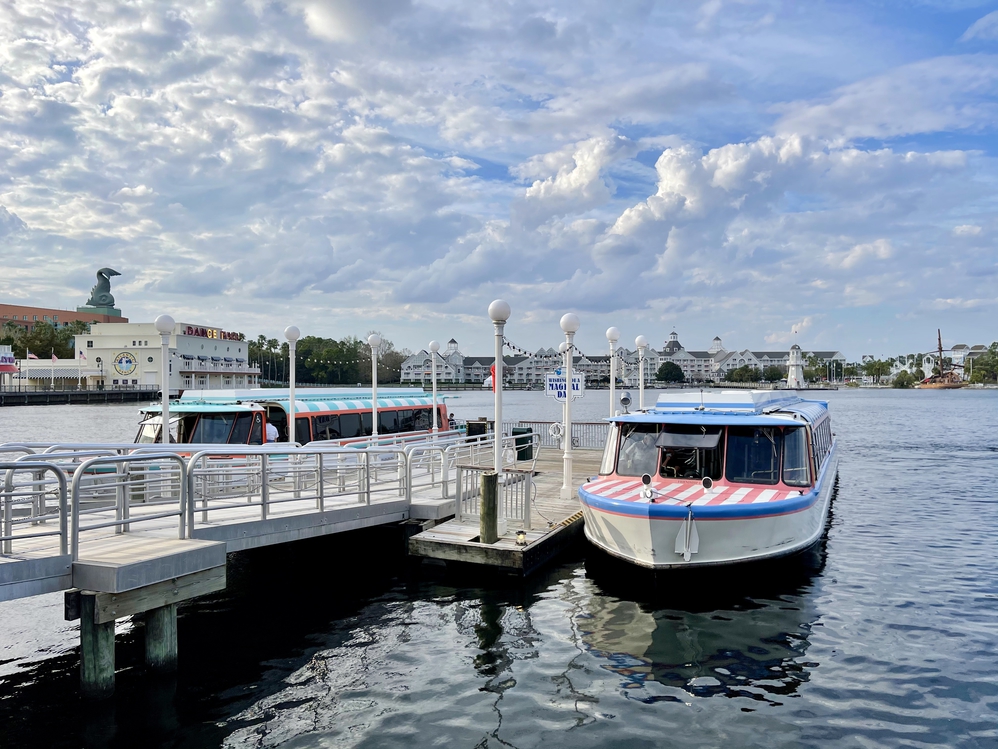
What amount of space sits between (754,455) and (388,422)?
1234 centimetres

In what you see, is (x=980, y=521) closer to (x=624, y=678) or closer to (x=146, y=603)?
(x=624, y=678)

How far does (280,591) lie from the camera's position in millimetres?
13250

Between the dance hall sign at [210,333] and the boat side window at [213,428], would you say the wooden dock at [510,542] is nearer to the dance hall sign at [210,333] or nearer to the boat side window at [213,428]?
the boat side window at [213,428]

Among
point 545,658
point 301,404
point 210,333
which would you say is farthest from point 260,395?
point 210,333

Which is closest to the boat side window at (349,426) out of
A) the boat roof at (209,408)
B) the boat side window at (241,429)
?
the boat roof at (209,408)

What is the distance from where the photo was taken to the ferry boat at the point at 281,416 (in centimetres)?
1695

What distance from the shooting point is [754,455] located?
1350 cm

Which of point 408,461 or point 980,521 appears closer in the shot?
point 408,461

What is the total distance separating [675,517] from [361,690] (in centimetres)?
553

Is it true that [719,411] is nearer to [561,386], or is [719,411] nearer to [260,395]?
[561,386]

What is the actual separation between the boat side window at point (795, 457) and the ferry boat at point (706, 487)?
2 centimetres

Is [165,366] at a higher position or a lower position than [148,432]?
higher

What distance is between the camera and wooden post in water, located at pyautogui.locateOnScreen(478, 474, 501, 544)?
42.8ft

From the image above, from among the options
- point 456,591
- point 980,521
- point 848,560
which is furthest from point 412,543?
point 980,521
